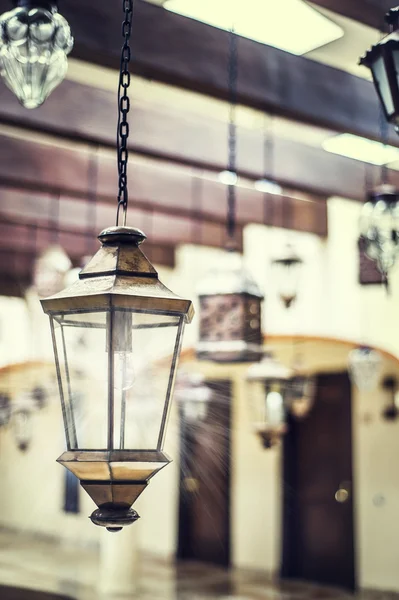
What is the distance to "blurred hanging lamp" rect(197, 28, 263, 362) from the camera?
3.86m

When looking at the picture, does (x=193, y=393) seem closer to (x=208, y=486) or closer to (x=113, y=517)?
(x=208, y=486)

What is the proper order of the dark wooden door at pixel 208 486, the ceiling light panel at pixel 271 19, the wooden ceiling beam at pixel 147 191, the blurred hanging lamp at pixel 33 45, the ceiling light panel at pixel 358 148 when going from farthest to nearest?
1. the dark wooden door at pixel 208 486
2. the ceiling light panel at pixel 358 148
3. the wooden ceiling beam at pixel 147 191
4. the ceiling light panel at pixel 271 19
5. the blurred hanging lamp at pixel 33 45

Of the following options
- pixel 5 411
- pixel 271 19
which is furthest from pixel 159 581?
pixel 271 19

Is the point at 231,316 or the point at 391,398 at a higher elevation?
the point at 231,316

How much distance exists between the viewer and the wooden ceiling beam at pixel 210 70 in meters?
3.56

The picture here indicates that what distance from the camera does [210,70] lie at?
3973 millimetres

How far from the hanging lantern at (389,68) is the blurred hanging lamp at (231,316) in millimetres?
1292

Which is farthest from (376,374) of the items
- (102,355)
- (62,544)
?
(62,544)

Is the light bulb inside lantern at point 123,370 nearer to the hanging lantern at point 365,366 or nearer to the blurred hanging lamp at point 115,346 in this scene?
the blurred hanging lamp at point 115,346

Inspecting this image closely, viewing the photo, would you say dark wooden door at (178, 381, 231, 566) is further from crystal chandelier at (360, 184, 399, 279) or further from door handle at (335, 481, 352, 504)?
crystal chandelier at (360, 184, 399, 279)

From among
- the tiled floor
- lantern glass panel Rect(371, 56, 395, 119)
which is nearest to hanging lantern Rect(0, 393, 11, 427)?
the tiled floor

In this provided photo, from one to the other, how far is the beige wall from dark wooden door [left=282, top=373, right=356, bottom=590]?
0.61ft

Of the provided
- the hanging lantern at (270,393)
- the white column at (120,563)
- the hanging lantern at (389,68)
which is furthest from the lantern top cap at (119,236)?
the white column at (120,563)

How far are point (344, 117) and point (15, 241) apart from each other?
486 centimetres
